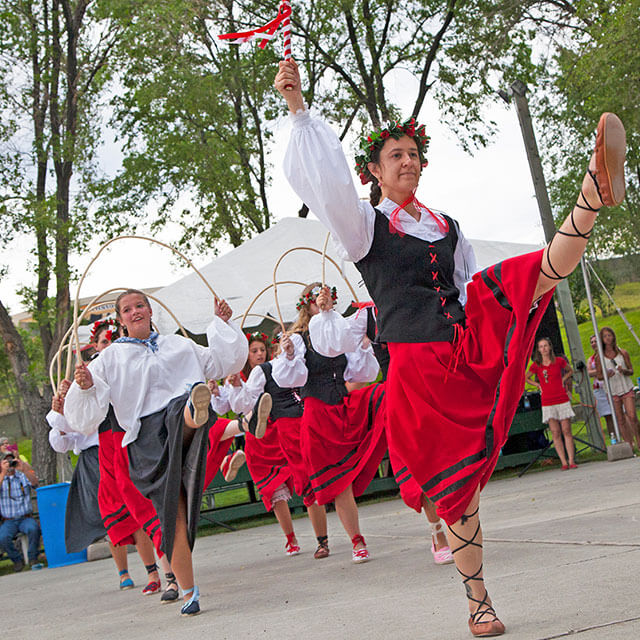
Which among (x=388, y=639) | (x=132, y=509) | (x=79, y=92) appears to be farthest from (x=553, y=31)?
(x=388, y=639)

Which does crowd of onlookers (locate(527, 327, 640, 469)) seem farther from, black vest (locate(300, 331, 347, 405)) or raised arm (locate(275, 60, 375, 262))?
raised arm (locate(275, 60, 375, 262))

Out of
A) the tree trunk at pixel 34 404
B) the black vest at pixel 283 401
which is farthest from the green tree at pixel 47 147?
the black vest at pixel 283 401

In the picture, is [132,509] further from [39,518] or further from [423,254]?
[39,518]

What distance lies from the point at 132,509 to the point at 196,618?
0.93 m

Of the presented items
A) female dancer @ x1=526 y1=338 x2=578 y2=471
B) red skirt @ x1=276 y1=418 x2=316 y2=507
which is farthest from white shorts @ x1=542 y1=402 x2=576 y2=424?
red skirt @ x1=276 y1=418 x2=316 y2=507

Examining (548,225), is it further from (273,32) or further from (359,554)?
(273,32)

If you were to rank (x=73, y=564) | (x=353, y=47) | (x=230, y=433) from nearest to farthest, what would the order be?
(x=230, y=433)
(x=73, y=564)
(x=353, y=47)

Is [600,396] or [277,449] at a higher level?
[277,449]

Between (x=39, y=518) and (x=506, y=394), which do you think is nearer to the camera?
(x=506, y=394)

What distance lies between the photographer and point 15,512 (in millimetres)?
8859

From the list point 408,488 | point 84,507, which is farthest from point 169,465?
point 84,507

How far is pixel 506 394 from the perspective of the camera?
270cm

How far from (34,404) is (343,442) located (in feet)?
23.2

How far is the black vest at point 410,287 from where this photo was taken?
9.46ft
